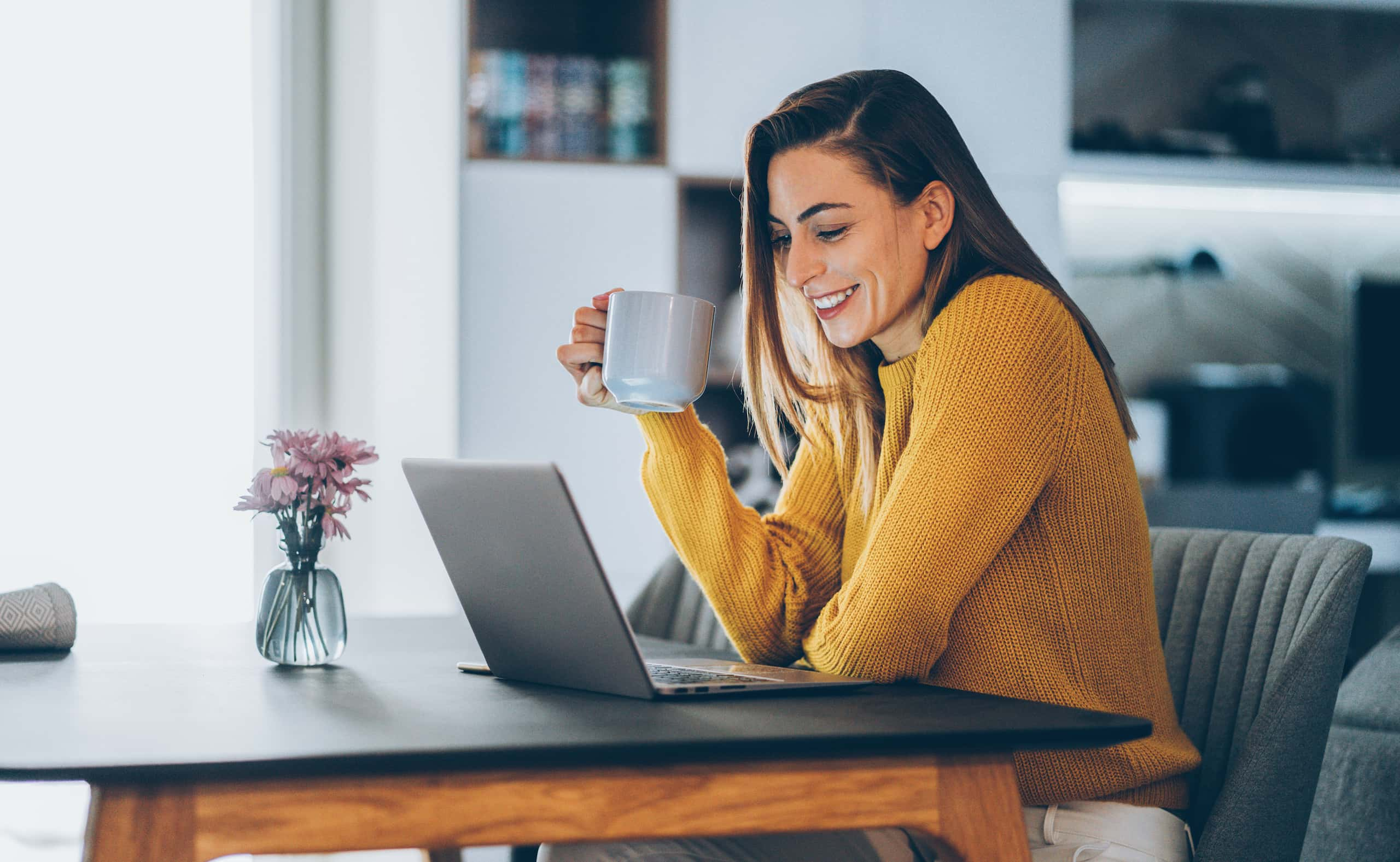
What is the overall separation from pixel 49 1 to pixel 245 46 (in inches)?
20.2

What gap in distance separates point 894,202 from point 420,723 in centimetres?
72

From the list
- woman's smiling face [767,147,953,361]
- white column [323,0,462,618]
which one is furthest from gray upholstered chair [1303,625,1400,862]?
white column [323,0,462,618]

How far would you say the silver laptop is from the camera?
0.88 m

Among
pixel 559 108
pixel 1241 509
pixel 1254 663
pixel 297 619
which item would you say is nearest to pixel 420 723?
pixel 297 619

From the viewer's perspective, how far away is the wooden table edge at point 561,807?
0.69m

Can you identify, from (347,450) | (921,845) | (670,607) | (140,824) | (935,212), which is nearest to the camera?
(140,824)

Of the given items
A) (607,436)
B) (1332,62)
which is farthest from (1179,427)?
(607,436)

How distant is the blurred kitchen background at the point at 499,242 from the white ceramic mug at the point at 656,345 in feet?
4.91

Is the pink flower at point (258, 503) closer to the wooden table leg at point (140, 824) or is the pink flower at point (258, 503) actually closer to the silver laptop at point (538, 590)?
the silver laptop at point (538, 590)

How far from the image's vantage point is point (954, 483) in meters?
1.01

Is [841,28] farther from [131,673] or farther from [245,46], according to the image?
[131,673]

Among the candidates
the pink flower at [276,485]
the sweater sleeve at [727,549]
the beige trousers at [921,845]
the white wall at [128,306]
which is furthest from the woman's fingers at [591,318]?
the white wall at [128,306]

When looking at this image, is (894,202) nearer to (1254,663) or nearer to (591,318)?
(591,318)

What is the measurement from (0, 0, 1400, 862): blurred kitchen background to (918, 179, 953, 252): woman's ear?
4.57ft
